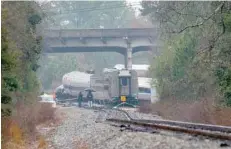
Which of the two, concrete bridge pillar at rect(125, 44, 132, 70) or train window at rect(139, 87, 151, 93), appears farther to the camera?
concrete bridge pillar at rect(125, 44, 132, 70)

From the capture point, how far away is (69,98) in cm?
5681

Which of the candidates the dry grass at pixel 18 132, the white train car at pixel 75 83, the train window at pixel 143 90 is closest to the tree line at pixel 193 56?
the dry grass at pixel 18 132

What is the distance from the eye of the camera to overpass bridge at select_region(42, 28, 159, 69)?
5781 centimetres

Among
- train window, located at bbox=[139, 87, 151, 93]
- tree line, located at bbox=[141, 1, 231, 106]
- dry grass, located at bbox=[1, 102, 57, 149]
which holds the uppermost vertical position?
tree line, located at bbox=[141, 1, 231, 106]

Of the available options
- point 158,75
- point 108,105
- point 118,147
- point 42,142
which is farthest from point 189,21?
point 118,147

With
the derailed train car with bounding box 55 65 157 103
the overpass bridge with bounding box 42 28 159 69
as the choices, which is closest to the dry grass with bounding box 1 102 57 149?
the derailed train car with bounding box 55 65 157 103

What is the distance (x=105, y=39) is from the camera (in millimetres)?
58375

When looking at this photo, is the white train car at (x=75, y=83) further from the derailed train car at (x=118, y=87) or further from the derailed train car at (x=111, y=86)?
the derailed train car at (x=118, y=87)

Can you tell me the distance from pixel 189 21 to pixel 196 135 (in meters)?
25.8

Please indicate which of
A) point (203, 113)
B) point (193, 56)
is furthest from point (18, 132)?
point (193, 56)

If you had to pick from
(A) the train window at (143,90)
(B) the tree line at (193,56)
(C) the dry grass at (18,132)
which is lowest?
(A) the train window at (143,90)

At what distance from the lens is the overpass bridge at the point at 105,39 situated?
57.8m

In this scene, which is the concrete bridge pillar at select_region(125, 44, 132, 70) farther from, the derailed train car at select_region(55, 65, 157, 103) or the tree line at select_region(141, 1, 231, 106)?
the tree line at select_region(141, 1, 231, 106)

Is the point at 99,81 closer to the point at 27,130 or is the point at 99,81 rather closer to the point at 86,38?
the point at 86,38
